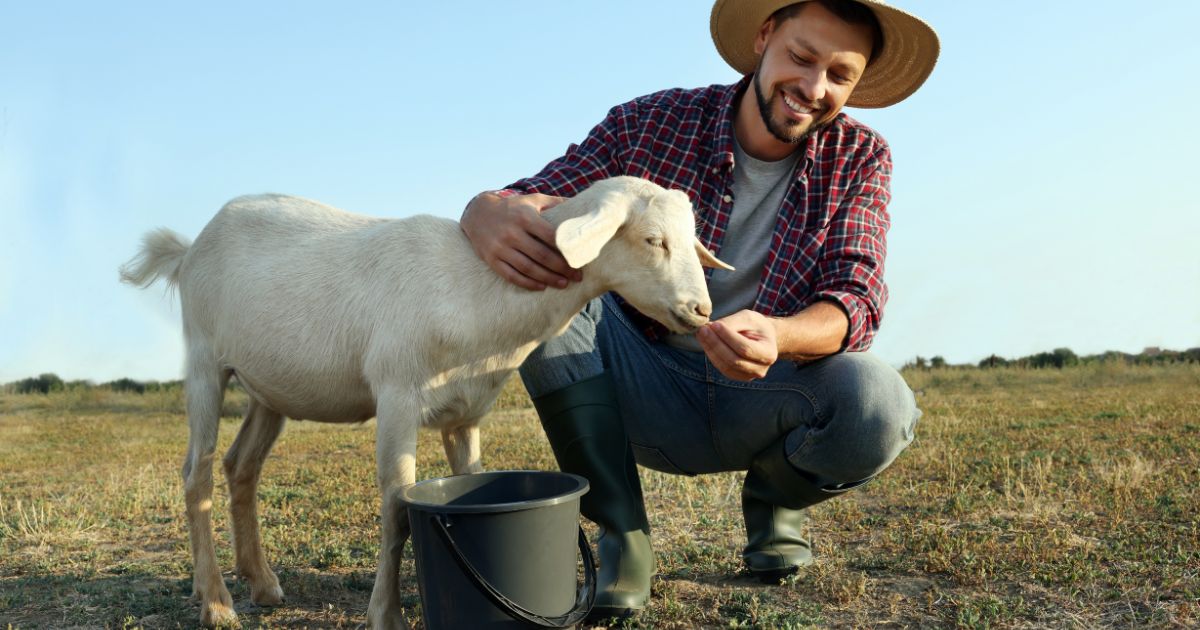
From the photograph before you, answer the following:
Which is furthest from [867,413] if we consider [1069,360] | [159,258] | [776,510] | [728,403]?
[1069,360]

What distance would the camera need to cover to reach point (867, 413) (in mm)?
3580

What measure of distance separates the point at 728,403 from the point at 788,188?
40.4 inches

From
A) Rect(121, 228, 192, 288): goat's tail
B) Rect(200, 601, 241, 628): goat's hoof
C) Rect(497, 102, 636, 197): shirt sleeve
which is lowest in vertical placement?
Rect(200, 601, 241, 628): goat's hoof

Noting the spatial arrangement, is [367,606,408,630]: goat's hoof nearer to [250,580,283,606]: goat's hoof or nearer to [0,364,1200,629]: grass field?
[0,364,1200,629]: grass field

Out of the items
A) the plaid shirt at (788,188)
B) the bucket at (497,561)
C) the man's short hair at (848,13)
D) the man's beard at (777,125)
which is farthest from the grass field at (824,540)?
the man's short hair at (848,13)

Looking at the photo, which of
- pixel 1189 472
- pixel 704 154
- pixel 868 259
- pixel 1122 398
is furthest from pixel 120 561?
pixel 1122 398

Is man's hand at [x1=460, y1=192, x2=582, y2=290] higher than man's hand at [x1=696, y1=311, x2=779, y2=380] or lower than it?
higher

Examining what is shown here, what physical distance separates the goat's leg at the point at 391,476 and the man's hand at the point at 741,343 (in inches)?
42.6

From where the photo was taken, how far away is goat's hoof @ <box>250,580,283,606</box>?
3881mm

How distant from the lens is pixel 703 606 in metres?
3.64

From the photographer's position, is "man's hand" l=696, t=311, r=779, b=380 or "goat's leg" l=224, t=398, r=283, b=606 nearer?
"man's hand" l=696, t=311, r=779, b=380

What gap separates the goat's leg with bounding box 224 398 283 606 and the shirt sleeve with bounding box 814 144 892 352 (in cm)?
253

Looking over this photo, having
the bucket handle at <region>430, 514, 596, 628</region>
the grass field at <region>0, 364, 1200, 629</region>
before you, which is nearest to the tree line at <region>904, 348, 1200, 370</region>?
the grass field at <region>0, 364, 1200, 629</region>

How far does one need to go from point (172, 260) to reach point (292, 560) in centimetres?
160
